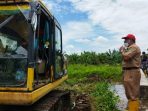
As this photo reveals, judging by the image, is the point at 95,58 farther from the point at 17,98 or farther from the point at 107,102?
the point at 17,98

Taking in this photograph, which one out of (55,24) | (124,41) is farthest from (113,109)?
(55,24)

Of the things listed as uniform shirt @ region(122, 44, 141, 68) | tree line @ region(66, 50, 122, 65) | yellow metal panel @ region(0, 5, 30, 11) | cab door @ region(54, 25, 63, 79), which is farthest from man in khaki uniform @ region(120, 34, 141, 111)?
tree line @ region(66, 50, 122, 65)

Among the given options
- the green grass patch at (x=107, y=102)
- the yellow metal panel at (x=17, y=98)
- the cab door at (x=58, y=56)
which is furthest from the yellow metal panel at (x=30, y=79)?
the green grass patch at (x=107, y=102)

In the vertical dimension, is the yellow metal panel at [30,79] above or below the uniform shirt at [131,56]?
below

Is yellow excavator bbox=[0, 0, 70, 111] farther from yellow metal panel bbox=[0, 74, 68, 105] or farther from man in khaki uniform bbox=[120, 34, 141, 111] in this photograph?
man in khaki uniform bbox=[120, 34, 141, 111]

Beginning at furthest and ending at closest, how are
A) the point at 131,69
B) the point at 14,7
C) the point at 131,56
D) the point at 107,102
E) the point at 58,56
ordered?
the point at 107,102 < the point at 58,56 < the point at 131,69 < the point at 131,56 < the point at 14,7

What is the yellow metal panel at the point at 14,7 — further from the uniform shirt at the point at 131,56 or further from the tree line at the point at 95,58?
the tree line at the point at 95,58

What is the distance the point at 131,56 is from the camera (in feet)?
38.0

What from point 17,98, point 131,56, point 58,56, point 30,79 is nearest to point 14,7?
point 30,79

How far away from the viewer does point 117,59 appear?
1809 inches

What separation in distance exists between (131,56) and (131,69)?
40 cm

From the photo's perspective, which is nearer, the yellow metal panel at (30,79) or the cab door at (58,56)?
the yellow metal panel at (30,79)

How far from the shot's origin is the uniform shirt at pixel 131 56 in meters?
11.6

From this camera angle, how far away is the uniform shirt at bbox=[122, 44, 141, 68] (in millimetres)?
11562
